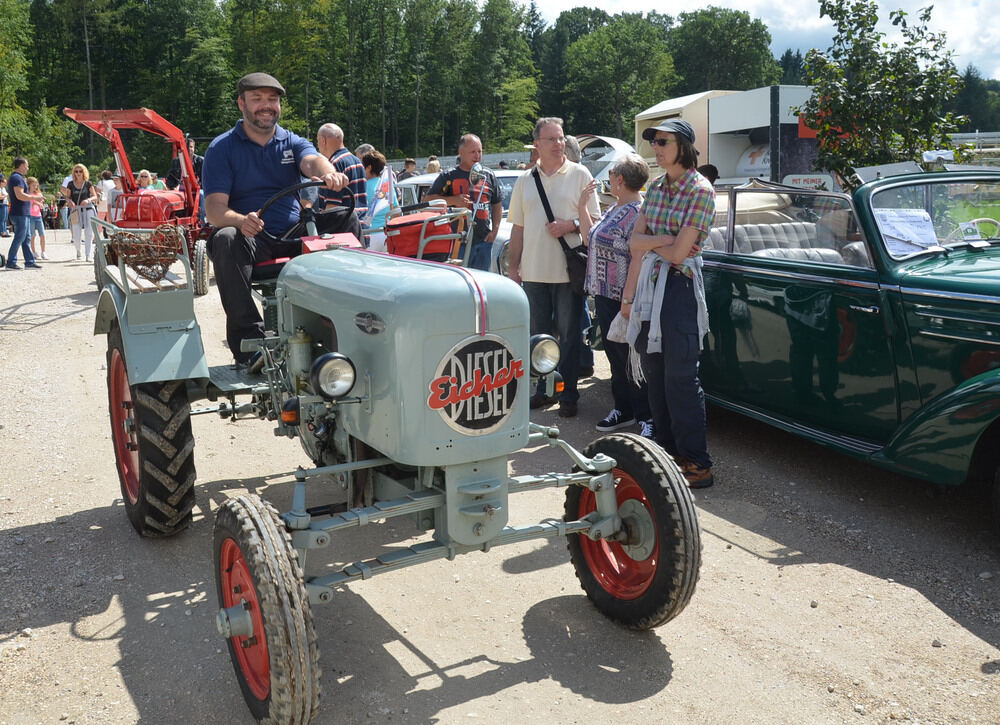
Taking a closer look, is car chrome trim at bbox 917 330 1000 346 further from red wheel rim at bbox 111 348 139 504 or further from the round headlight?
red wheel rim at bbox 111 348 139 504

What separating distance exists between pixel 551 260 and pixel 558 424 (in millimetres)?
1191

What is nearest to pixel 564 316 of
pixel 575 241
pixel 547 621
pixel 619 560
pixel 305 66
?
pixel 575 241

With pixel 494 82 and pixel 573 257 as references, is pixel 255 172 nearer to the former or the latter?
pixel 573 257

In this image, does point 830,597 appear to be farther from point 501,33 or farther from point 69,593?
point 501,33

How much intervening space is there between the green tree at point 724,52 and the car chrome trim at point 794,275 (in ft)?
A: 299

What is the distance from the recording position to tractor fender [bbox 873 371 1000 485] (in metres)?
3.83

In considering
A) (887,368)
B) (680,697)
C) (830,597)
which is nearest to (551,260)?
(887,368)

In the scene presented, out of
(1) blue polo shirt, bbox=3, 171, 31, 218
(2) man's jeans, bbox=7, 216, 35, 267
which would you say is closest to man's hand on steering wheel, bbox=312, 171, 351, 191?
(1) blue polo shirt, bbox=3, 171, 31, 218

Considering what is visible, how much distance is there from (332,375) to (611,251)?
3.17 meters

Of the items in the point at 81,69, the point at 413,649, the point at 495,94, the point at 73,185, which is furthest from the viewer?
the point at 495,94

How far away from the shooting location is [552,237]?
20.1ft

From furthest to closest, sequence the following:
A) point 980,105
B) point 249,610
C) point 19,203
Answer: point 980,105 < point 19,203 < point 249,610

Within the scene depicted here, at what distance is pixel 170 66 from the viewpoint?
2362 inches

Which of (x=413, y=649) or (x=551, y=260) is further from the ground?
(x=551, y=260)
